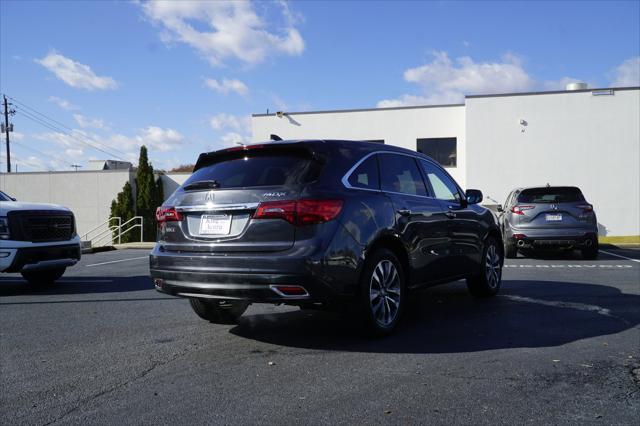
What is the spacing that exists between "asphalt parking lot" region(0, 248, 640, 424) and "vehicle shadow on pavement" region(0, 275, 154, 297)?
125 centimetres

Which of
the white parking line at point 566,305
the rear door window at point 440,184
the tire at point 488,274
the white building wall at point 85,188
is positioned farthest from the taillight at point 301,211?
the white building wall at point 85,188

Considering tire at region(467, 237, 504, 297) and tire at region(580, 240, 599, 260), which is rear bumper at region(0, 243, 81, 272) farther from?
tire at region(580, 240, 599, 260)

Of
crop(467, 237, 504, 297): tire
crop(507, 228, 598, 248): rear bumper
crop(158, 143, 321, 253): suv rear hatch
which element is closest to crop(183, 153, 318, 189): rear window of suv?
crop(158, 143, 321, 253): suv rear hatch

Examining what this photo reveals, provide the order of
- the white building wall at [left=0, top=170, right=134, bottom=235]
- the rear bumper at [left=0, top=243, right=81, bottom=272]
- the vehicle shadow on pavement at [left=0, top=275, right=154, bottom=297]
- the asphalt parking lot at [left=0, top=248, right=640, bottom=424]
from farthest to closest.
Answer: the white building wall at [left=0, top=170, right=134, bottom=235]
the vehicle shadow on pavement at [left=0, top=275, right=154, bottom=297]
the rear bumper at [left=0, top=243, right=81, bottom=272]
the asphalt parking lot at [left=0, top=248, right=640, bottom=424]

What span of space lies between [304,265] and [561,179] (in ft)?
70.3

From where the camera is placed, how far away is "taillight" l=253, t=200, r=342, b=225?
4414mm

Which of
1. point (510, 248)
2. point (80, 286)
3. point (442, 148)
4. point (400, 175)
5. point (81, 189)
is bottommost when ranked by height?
point (80, 286)

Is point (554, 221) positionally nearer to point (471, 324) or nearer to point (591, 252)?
point (591, 252)

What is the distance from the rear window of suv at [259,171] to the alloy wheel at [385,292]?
105 cm

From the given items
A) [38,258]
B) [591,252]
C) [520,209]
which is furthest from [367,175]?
[591,252]

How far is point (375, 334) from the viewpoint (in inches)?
193

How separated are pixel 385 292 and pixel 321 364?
1103 millimetres

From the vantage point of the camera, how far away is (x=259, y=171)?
487 centimetres

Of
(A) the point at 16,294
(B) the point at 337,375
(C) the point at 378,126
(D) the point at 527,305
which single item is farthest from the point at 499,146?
(B) the point at 337,375
